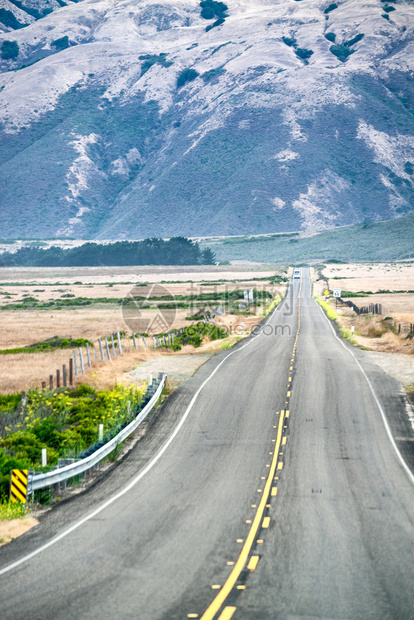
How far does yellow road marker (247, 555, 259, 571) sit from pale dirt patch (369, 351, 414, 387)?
19.1 m

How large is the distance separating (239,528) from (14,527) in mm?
4451

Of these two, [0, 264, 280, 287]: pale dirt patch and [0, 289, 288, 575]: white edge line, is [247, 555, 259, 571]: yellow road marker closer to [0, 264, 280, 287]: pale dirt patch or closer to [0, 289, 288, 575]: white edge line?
[0, 289, 288, 575]: white edge line

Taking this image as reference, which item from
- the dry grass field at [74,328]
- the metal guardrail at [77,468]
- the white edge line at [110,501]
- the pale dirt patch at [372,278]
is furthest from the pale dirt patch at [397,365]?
the pale dirt patch at [372,278]

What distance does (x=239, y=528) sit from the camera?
13172mm

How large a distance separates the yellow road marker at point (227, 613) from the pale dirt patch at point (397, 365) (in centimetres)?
2114

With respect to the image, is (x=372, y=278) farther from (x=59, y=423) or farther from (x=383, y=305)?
(x=59, y=423)

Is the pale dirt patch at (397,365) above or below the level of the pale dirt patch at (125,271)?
below

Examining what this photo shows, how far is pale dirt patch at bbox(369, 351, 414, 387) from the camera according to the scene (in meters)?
30.8

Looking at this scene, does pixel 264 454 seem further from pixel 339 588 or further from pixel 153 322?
pixel 153 322

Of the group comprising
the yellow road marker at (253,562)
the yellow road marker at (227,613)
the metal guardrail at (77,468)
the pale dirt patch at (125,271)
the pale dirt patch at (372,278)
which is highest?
the pale dirt patch at (125,271)

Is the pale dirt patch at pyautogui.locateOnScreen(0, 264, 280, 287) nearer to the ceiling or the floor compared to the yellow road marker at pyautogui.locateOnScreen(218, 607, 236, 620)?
nearer to the ceiling

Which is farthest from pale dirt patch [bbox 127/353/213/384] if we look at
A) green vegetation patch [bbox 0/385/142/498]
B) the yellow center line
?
the yellow center line

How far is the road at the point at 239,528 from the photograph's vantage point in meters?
9.97

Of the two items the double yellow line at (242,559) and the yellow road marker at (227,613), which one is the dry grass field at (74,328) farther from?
the yellow road marker at (227,613)
